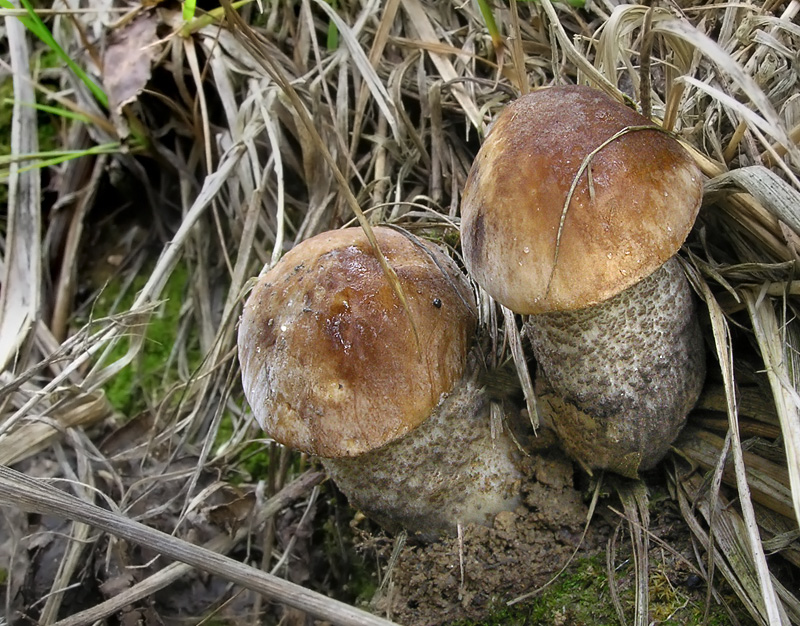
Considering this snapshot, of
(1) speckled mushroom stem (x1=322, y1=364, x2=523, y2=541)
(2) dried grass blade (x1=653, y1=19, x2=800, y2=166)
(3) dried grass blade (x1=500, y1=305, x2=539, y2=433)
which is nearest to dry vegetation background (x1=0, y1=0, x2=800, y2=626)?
(2) dried grass blade (x1=653, y1=19, x2=800, y2=166)

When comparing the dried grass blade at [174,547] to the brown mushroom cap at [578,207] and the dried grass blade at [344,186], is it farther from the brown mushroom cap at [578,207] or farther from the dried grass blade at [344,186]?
the brown mushroom cap at [578,207]

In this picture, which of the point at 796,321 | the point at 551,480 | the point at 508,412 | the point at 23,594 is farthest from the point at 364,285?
the point at 23,594

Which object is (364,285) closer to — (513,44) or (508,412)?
(508,412)

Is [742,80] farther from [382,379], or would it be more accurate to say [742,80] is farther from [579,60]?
[382,379]

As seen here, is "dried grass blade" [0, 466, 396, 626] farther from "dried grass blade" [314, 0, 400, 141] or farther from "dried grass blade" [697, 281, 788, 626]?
"dried grass blade" [314, 0, 400, 141]

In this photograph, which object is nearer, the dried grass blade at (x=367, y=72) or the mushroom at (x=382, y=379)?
the mushroom at (x=382, y=379)

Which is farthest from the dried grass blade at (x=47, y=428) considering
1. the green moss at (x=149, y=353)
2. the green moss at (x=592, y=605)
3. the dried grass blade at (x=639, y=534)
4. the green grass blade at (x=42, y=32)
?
the dried grass blade at (x=639, y=534)

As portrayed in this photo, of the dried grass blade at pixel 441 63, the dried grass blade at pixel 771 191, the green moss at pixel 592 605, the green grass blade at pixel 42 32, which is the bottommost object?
the green moss at pixel 592 605
